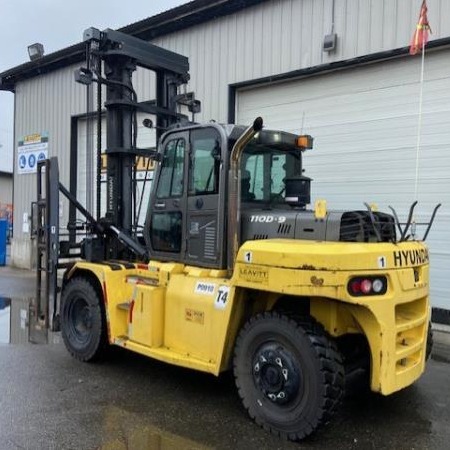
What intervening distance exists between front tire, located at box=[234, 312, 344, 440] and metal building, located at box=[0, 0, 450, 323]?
164 inches

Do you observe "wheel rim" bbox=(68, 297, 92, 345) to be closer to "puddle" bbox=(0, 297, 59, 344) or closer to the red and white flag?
"puddle" bbox=(0, 297, 59, 344)

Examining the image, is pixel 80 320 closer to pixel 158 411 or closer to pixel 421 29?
pixel 158 411

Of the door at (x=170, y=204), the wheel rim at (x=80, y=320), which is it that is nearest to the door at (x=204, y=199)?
the door at (x=170, y=204)

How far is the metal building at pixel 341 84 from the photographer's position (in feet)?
25.2

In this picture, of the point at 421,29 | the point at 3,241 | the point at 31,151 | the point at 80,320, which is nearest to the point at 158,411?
the point at 80,320

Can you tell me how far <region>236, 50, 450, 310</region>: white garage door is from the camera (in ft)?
25.1

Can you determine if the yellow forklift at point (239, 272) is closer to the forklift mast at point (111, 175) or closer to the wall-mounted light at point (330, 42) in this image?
the forklift mast at point (111, 175)

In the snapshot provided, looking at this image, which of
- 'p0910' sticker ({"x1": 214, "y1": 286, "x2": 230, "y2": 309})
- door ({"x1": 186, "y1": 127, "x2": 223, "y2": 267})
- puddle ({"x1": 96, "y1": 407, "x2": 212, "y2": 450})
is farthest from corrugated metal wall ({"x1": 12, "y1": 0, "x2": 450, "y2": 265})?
puddle ({"x1": 96, "y1": 407, "x2": 212, "y2": 450})

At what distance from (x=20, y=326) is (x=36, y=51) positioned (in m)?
9.94

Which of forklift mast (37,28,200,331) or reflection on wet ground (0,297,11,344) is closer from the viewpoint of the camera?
forklift mast (37,28,200,331)

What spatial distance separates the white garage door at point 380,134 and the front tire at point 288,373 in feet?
14.4

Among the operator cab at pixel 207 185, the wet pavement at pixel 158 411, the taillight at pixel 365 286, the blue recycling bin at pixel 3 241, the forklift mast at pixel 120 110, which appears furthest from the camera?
the blue recycling bin at pixel 3 241

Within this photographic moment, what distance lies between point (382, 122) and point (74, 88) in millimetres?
8879

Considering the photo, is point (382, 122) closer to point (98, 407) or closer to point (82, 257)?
point (82, 257)
